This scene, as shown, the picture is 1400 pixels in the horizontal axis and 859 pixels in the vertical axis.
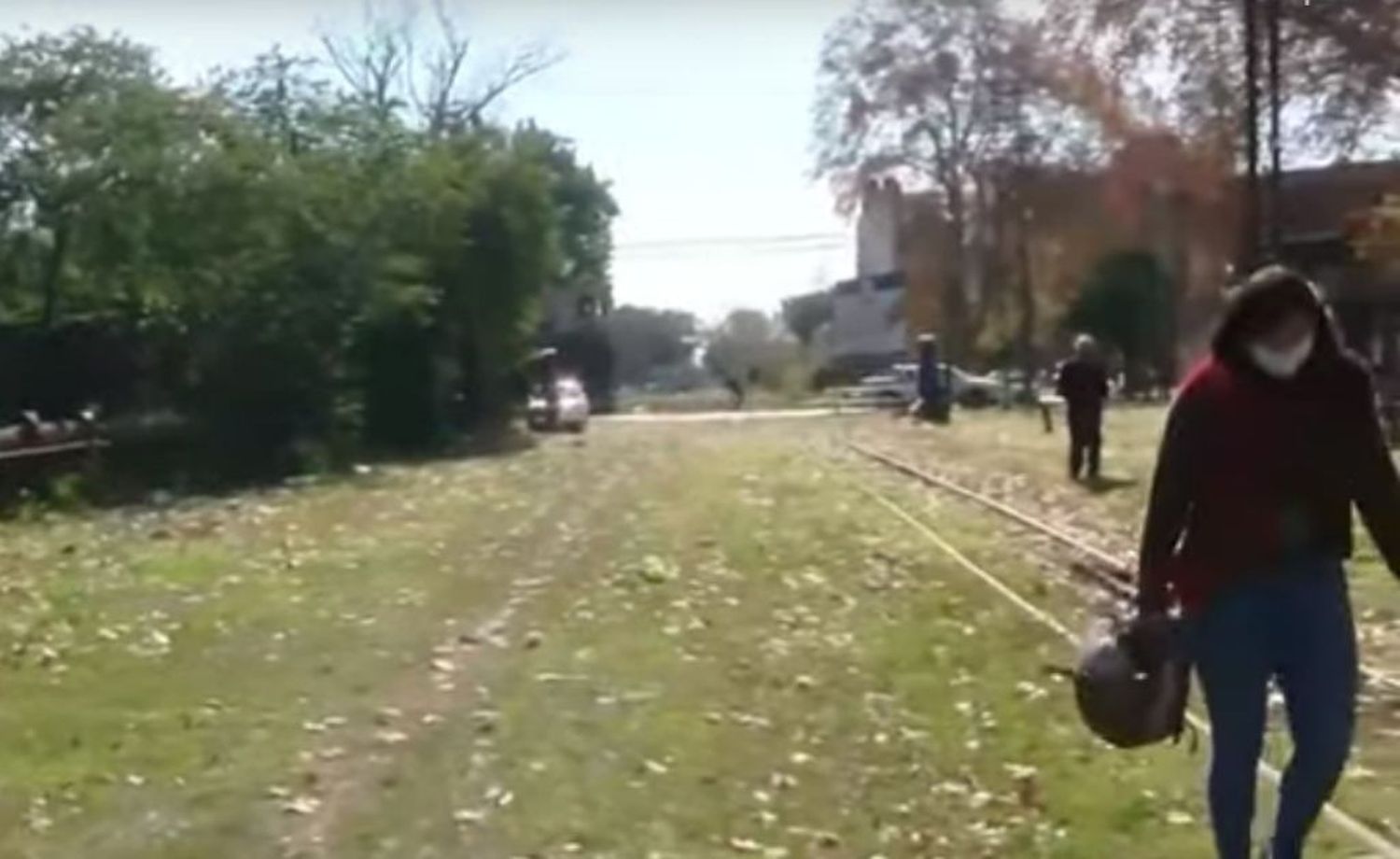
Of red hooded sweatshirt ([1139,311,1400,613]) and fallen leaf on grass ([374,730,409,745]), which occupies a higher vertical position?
red hooded sweatshirt ([1139,311,1400,613])

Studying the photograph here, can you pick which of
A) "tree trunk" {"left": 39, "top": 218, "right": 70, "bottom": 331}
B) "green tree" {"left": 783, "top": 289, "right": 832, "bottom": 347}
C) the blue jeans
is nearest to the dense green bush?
"tree trunk" {"left": 39, "top": 218, "right": 70, "bottom": 331}

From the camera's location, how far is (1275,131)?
3469 centimetres

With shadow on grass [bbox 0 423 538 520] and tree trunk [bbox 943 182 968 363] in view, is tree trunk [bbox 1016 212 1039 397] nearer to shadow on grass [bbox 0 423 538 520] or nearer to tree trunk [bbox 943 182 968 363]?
tree trunk [bbox 943 182 968 363]

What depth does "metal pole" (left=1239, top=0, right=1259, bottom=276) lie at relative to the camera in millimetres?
32688

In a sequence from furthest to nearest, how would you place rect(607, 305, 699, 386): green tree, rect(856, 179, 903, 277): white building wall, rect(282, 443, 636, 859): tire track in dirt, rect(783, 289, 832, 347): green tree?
rect(607, 305, 699, 386): green tree, rect(783, 289, 832, 347): green tree, rect(856, 179, 903, 277): white building wall, rect(282, 443, 636, 859): tire track in dirt

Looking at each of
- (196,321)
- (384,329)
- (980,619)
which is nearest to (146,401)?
(196,321)

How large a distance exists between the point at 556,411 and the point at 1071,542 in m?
46.3

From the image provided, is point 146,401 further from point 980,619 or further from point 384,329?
point 980,619

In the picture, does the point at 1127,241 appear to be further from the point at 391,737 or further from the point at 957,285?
the point at 391,737

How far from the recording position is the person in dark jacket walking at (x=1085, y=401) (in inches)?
1404

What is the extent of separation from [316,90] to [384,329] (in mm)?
5505

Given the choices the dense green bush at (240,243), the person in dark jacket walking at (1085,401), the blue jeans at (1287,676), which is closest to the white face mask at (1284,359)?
the blue jeans at (1287,676)

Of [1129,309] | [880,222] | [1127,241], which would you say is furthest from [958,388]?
[1127,241]

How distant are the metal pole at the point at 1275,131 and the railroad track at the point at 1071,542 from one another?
431cm
